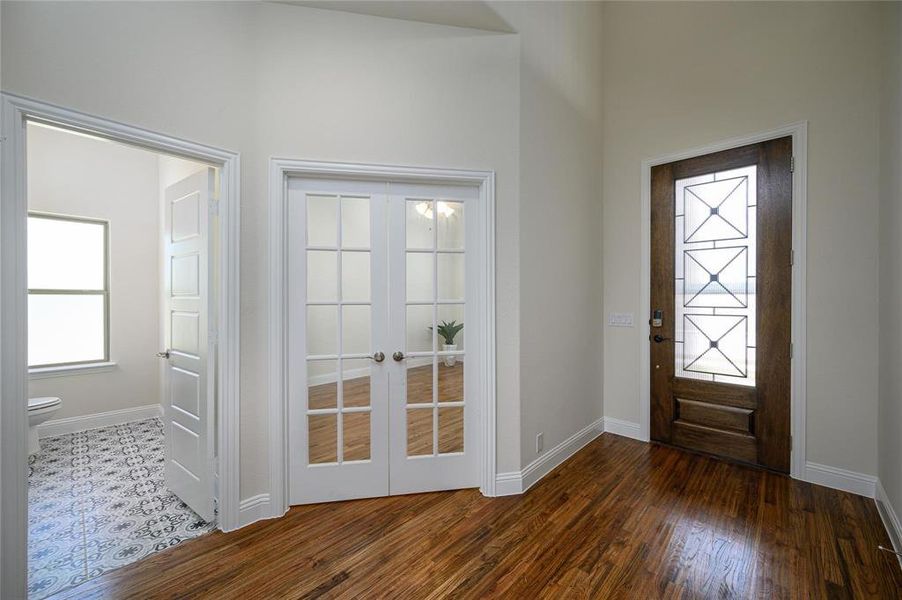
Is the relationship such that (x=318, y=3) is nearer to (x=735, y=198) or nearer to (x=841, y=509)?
(x=735, y=198)

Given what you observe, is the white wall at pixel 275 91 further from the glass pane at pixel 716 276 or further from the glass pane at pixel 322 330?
the glass pane at pixel 716 276

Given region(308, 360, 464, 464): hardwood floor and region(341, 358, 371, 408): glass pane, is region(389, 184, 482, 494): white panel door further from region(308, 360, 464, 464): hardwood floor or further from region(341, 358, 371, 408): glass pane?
region(341, 358, 371, 408): glass pane

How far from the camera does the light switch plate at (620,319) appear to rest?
3.45 metres

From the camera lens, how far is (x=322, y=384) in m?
2.38

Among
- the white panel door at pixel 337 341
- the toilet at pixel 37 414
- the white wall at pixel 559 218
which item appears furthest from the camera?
the toilet at pixel 37 414

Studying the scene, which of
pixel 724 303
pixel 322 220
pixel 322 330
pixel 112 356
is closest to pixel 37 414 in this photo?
pixel 112 356

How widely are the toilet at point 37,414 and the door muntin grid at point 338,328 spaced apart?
258 cm

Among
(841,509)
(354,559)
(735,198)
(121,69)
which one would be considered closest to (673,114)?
(735,198)

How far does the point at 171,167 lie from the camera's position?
9.29 feet

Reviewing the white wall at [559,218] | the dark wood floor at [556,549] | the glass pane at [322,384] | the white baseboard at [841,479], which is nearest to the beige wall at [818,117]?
the white baseboard at [841,479]

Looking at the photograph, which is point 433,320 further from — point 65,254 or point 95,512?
point 65,254

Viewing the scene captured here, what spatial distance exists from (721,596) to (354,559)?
1.70 metres

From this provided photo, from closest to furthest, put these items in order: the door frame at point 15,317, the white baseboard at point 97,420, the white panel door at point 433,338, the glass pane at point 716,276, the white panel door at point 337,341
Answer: the door frame at point 15,317
the white panel door at point 337,341
the white panel door at point 433,338
the glass pane at point 716,276
the white baseboard at point 97,420

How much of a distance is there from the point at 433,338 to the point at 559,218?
4.55 ft
